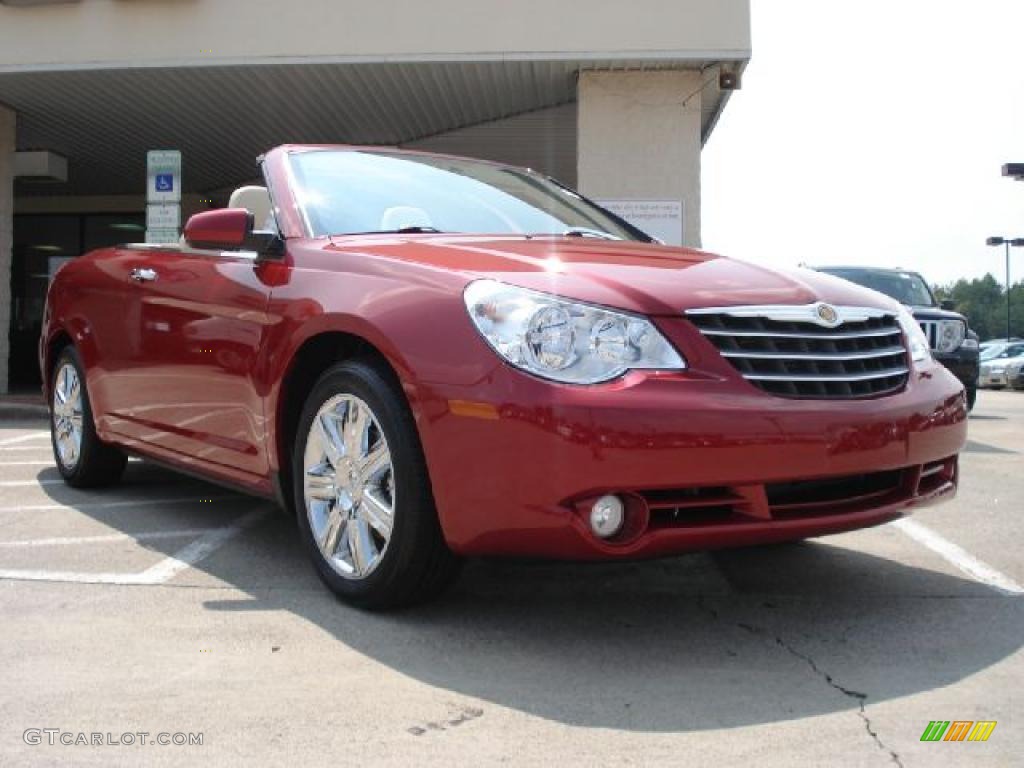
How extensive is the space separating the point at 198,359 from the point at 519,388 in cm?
187

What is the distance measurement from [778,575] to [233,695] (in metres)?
2.02

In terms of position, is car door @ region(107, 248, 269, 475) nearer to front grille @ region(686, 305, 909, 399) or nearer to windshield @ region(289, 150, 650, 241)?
windshield @ region(289, 150, 650, 241)

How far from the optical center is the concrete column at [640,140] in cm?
1127

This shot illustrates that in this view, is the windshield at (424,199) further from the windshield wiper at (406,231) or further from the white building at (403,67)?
the white building at (403,67)

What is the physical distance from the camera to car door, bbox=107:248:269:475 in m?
3.82

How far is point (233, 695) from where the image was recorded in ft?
8.68

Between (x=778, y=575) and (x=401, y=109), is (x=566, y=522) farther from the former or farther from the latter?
(x=401, y=109)

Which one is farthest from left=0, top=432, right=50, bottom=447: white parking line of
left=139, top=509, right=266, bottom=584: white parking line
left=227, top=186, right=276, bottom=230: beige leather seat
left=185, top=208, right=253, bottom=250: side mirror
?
left=185, top=208, right=253, bottom=250: side mirror

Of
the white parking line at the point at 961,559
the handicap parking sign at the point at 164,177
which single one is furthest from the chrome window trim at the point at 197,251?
the handicap parking sign at the point at 164,177

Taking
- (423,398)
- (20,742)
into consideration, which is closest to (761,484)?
(423,398)

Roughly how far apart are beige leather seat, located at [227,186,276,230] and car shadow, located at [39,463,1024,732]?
1320 millimetres

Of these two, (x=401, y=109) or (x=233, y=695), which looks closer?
(x=233, y=695)

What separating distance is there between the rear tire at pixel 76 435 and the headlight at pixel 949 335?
→ 759 centimetres

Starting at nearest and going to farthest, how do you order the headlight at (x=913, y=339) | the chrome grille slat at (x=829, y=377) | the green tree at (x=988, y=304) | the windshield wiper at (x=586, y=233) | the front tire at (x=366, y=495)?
the chrome grille slat at (x=829, y=377)
the front tire at (x=366, y=495)
the headlight at (x=913, y=339)
the windshield wiper at (x=586, y=233)
the green tree at (x=988, y=304)
